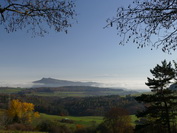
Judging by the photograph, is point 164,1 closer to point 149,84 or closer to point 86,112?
point 149,84

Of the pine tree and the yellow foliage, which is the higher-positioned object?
the pine tree

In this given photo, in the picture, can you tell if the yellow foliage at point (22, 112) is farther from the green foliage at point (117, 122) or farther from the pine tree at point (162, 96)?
the pine tree at point (162, 96)

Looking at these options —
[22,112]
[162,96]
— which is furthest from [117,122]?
[22,112]

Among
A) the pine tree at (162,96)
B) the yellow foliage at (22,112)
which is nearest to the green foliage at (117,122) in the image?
the pine tree at (162,96)

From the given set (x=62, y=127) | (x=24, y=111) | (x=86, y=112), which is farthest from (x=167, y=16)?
(x=86, y=112)

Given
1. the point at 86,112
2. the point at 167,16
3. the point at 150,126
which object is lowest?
the point at 86,112

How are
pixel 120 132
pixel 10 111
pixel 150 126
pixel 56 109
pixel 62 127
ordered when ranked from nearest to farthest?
pixel 150 126
pixel 120 132
pixel 62 127
pixel 10 111
pixel 56 109

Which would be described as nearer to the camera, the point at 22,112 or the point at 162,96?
the point at 162,96

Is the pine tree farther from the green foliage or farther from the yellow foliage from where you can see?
the yellow foliage

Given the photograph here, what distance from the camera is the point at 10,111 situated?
57.2 metres

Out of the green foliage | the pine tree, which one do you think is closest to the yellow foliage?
the green foliage

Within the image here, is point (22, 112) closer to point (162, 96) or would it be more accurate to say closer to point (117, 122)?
point (117, 122)

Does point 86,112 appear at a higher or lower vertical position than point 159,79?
lower

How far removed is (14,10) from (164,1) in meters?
4.48
